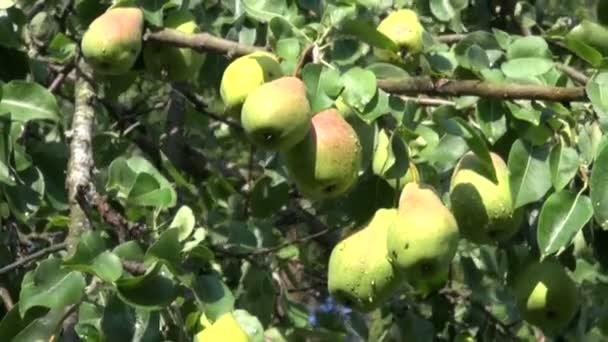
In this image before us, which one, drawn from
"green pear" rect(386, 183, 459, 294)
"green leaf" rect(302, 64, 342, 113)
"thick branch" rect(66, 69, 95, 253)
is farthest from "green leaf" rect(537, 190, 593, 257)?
"thick branch" rect(66, 69, 95, 253)

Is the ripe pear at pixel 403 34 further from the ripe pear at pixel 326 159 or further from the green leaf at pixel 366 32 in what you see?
the ripe pear at pixel 326 159

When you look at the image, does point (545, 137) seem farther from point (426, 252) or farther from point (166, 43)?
point (166, 43)

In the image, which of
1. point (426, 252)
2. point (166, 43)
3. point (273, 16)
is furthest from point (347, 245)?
point (166, 43)

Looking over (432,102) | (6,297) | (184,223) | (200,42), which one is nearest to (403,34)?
(432,102)

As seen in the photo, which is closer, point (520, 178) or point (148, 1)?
point (520, 178)

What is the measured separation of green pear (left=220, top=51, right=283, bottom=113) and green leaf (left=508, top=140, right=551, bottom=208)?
0.25m

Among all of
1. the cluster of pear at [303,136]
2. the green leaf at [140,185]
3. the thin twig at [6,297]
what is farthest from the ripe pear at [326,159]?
the thin twig at [6,297]

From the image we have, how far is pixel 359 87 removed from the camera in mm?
1279

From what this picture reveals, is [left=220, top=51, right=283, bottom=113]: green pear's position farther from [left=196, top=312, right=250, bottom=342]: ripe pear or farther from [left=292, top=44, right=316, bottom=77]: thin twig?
[left=196, top=312, right=250, bottom=342]: ripe pear

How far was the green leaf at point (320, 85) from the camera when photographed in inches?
50.8

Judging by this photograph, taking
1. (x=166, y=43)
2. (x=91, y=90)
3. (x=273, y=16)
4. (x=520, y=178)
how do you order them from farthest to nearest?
(x=91, y=90) → (x=166, y=43) → (x=273, y=16) → (x=520, y=178)

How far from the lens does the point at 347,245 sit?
129cm

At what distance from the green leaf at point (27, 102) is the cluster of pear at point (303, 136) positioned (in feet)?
1.11

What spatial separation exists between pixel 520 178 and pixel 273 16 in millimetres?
344
